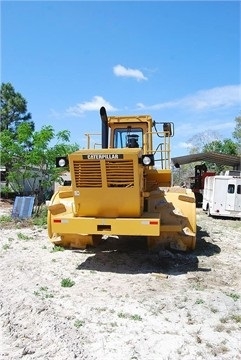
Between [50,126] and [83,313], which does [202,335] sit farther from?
[50,126]

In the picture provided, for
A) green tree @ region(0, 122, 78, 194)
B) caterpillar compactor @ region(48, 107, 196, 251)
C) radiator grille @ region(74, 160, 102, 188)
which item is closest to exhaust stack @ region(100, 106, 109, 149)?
caterpillar compactor @ region(48, 107, 196, 251)

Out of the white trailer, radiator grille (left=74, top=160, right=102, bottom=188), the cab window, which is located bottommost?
the white trailer

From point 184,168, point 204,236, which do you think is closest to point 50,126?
point 204,236

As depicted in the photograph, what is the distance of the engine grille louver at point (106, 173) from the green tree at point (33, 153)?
38.6ft

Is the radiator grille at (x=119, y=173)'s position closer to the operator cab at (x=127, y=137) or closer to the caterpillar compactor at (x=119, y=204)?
the caterpillar compactor at (x=119, y=204)

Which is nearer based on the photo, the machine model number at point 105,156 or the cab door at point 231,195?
the machine model number at point 105,156

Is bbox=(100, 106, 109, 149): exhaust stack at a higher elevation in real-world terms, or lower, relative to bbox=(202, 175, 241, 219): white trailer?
higher

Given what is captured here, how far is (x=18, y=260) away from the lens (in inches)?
328

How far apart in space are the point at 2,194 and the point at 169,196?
21.5 m

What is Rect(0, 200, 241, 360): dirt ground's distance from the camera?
4328 mm

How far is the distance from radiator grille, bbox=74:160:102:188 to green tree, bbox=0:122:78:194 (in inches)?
462

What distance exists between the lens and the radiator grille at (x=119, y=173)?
7133mm

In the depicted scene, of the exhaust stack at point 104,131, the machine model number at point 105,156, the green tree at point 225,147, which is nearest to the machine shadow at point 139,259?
the machine model number at point 105,156

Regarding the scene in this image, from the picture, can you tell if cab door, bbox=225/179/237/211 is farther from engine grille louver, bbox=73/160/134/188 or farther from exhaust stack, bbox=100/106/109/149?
engine grille louver, bbox=73/160/134/188
